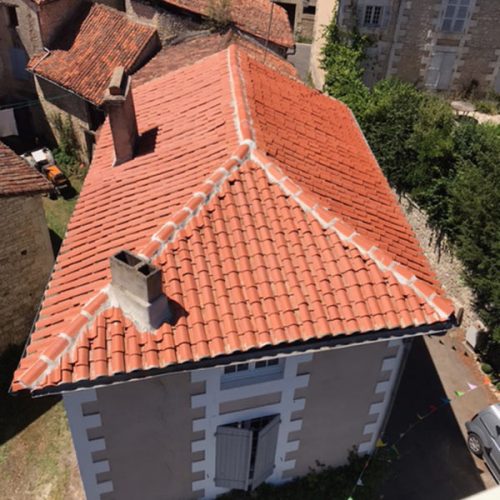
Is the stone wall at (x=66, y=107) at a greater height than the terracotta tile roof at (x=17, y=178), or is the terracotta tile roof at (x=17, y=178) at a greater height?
the terracotta tile roof at (x=17, y=178)

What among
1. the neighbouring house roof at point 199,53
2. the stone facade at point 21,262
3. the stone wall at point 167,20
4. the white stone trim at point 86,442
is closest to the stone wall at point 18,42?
the stone wall at point 167,20

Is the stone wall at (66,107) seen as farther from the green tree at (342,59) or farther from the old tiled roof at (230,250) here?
the old tiled roof at (230,250)

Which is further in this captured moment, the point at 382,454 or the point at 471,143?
the point at 471,143

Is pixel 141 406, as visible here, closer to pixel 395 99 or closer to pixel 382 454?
pixel 382 454

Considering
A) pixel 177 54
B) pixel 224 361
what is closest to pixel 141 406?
pixel 224 361

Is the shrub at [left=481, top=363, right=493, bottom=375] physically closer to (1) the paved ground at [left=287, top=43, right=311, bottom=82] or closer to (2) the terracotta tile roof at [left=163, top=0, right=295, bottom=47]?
(2) the terracotta tile roof at [left=163, top=0, right=295, bottom=47]

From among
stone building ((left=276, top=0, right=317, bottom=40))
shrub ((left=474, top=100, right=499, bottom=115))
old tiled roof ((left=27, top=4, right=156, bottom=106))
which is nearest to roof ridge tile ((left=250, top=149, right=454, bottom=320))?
old tiled roof ((left=27, top=4, right=156, bottom=106))

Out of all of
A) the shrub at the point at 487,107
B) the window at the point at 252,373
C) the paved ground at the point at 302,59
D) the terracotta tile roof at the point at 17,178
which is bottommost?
the paved ground at the point at 302,59
